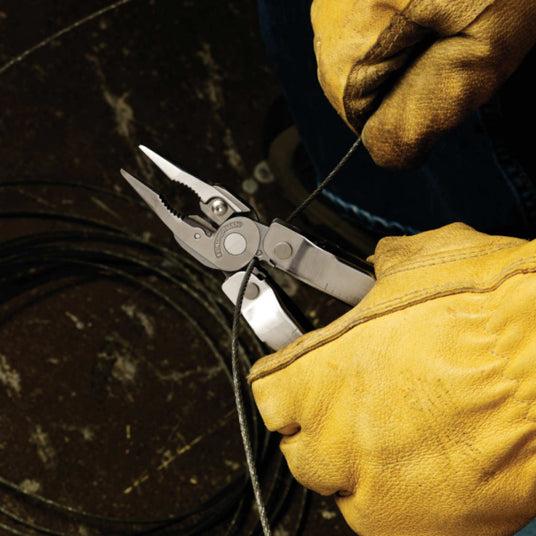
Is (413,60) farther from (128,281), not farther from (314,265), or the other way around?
(128,281)

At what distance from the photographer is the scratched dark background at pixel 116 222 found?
1.24m

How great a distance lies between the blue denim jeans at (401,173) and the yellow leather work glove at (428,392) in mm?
254

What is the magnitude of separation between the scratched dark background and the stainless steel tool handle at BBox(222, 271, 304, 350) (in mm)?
575

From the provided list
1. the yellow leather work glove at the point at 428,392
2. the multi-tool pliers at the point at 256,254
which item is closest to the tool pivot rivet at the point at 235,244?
the multi-tool pliers at the point at 256,254

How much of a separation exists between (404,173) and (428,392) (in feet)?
1.70

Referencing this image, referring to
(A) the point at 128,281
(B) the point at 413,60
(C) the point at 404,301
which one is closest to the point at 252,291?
(C) the point at 404,301

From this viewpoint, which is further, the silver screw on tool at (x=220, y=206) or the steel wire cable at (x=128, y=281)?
the steel wire cable at (x=128, y=281)

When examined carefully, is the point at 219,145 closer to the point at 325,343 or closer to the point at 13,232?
the point at 13,232

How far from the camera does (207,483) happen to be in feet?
4.13

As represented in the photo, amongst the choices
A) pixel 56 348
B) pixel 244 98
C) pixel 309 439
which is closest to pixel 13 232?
pixel 56 348

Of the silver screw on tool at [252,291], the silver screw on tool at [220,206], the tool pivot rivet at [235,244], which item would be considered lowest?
the silver screw on tool at [252,291]

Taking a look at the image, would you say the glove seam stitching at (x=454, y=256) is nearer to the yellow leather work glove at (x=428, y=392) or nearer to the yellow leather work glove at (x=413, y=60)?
the yellow leather work glove at (x=428, y=392)

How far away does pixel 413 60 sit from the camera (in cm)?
71

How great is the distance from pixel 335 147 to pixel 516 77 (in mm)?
342
